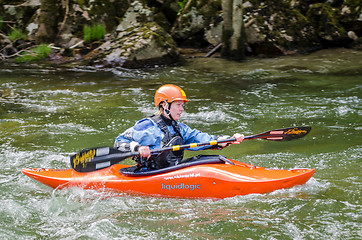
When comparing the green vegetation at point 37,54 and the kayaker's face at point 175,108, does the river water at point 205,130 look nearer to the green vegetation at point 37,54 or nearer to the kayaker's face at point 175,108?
Answer: the green vegetation at point 37,54

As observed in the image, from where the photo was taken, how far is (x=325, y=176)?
467 cm

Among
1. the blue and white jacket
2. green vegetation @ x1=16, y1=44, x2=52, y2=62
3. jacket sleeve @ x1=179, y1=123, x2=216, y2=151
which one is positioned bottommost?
jacket sleeve @ x1=179, y1=123, x2=216, y2=151

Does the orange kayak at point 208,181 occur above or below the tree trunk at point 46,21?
below

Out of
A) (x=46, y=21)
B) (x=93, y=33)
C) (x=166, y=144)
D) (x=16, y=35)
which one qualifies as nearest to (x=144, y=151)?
(x=166, y=144)

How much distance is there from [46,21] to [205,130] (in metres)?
8.17

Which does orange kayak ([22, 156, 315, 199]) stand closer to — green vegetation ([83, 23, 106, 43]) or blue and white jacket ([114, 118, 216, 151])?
blue and white jacket ([114, 118, 216, 151])

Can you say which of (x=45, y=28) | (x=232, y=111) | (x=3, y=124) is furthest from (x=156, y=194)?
(x=45, y=28)

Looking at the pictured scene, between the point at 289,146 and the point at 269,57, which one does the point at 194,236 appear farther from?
the point at 269,57

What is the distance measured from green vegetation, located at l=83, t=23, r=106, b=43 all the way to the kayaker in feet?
29.4

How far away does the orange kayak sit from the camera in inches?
162

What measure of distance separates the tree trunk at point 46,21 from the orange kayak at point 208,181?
30.8ft

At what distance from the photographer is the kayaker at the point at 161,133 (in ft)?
14.1

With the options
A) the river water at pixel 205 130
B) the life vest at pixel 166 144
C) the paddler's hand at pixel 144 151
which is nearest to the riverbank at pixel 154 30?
the river water at pixel 205 130

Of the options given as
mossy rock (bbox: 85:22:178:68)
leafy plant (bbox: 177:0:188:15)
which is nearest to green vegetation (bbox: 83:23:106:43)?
mossy rock (bbox: 85:22:178:68)
